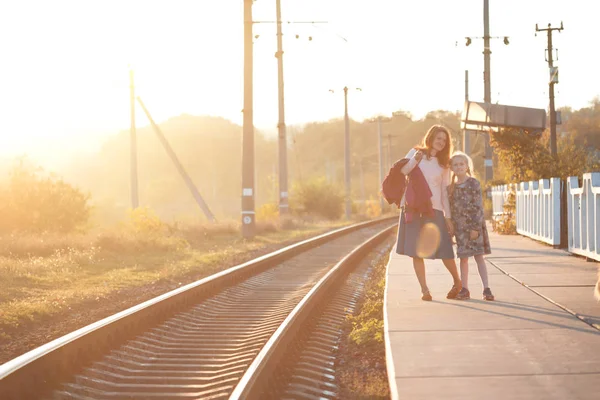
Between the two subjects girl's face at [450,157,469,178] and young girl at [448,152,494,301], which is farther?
young girl at [448,152,494,301]

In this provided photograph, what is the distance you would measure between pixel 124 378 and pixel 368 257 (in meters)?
13.4

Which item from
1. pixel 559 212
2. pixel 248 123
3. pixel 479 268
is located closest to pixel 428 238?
pixel 479 268

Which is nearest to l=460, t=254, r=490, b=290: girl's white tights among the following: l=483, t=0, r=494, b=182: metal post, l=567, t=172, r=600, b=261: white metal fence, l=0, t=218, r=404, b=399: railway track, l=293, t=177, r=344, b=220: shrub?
l=0, t=218, r=404, b=399: railway track

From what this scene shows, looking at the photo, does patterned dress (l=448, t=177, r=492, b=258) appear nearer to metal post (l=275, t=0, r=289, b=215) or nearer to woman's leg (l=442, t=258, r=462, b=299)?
woman's leg (l=442, t=258, r=462, b=299)

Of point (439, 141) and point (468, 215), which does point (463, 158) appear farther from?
point (468, 215)

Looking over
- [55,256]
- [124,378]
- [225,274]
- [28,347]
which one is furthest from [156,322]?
[55,256]

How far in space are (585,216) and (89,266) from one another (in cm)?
950

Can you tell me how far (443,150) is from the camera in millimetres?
9133

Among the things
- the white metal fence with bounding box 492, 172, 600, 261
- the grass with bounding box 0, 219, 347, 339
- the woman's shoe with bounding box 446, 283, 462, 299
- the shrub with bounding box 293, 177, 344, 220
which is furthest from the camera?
the shrub with bounding box 293, 177, 344, 220

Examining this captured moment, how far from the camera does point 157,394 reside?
6.02 m

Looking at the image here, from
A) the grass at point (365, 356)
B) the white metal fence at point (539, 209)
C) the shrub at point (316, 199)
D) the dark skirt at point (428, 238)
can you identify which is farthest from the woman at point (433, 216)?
the shrub at point (316, 199)

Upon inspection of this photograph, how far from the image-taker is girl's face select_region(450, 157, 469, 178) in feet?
30.0

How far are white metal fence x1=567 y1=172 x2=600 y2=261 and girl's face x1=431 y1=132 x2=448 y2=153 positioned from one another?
148 inches

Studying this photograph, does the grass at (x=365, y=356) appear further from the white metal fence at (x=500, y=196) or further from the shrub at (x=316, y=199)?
the shrub at (x=316, y=199)
